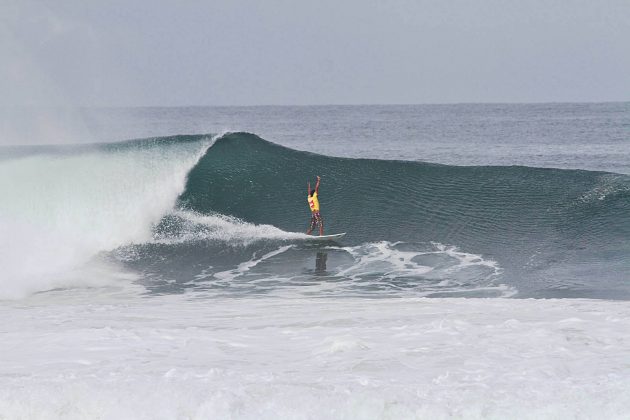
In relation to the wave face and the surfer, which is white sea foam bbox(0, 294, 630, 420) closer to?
the wave face

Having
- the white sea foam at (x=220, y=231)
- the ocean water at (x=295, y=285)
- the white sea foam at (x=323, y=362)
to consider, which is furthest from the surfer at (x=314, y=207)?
the white sea foam at (x=323, y=362)

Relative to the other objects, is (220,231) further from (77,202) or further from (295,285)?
(295,285)

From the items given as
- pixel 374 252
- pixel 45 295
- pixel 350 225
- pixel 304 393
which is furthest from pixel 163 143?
pixel 304 393

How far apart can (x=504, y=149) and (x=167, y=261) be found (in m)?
25.4

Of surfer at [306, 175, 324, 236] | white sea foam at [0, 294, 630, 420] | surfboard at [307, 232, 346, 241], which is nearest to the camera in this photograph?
white sea foam at [0, 294, 630, 420]

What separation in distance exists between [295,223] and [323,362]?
37.0ft

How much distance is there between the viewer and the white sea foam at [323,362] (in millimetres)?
5660

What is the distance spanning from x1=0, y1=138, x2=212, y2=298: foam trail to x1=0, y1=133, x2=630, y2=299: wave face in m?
0.04

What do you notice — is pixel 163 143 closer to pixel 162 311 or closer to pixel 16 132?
pixel 16 132

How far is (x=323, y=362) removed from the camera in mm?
6848

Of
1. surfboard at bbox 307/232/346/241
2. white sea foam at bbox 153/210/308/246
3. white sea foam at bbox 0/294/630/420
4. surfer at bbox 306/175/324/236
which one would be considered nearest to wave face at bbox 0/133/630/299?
white sea foam at bbox 153/210/308/246

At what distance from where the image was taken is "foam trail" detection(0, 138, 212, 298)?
45.3 feet

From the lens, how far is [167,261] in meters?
15.1

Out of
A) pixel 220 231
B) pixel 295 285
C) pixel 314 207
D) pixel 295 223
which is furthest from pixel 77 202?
pixel 295 285
